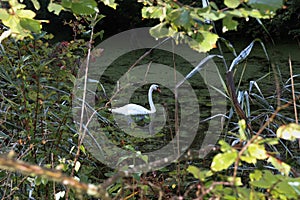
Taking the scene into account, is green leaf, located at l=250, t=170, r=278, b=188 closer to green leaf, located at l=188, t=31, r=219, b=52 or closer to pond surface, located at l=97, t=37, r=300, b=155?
green leaf, located at l=188, t=31, r=219, b=52

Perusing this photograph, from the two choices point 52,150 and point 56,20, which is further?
point 56,20

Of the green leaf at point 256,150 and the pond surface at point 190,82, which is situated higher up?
the green leaf at point 256,150

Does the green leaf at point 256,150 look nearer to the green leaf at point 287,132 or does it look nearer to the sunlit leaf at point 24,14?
the green leaf at point 287,132

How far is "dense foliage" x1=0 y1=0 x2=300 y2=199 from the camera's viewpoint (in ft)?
2.56

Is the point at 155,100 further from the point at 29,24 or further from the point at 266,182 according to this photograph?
the point at 266,182

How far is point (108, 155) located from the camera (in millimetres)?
1984

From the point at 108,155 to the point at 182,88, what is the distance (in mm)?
2520

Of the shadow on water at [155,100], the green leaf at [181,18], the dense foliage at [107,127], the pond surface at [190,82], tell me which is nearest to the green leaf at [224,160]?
the dense foliage at [107,127]

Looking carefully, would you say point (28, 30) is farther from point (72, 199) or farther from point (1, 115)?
point (1, 115)

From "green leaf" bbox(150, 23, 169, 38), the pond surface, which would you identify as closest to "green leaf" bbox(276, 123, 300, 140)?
"green leaf" bbox(150, 23, 169, 38)

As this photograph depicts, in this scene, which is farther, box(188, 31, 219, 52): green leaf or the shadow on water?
the shadow on water

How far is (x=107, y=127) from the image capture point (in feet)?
6.81

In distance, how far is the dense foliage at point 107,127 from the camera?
779 millimetres

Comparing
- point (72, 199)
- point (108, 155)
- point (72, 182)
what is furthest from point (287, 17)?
point (72, 182)
